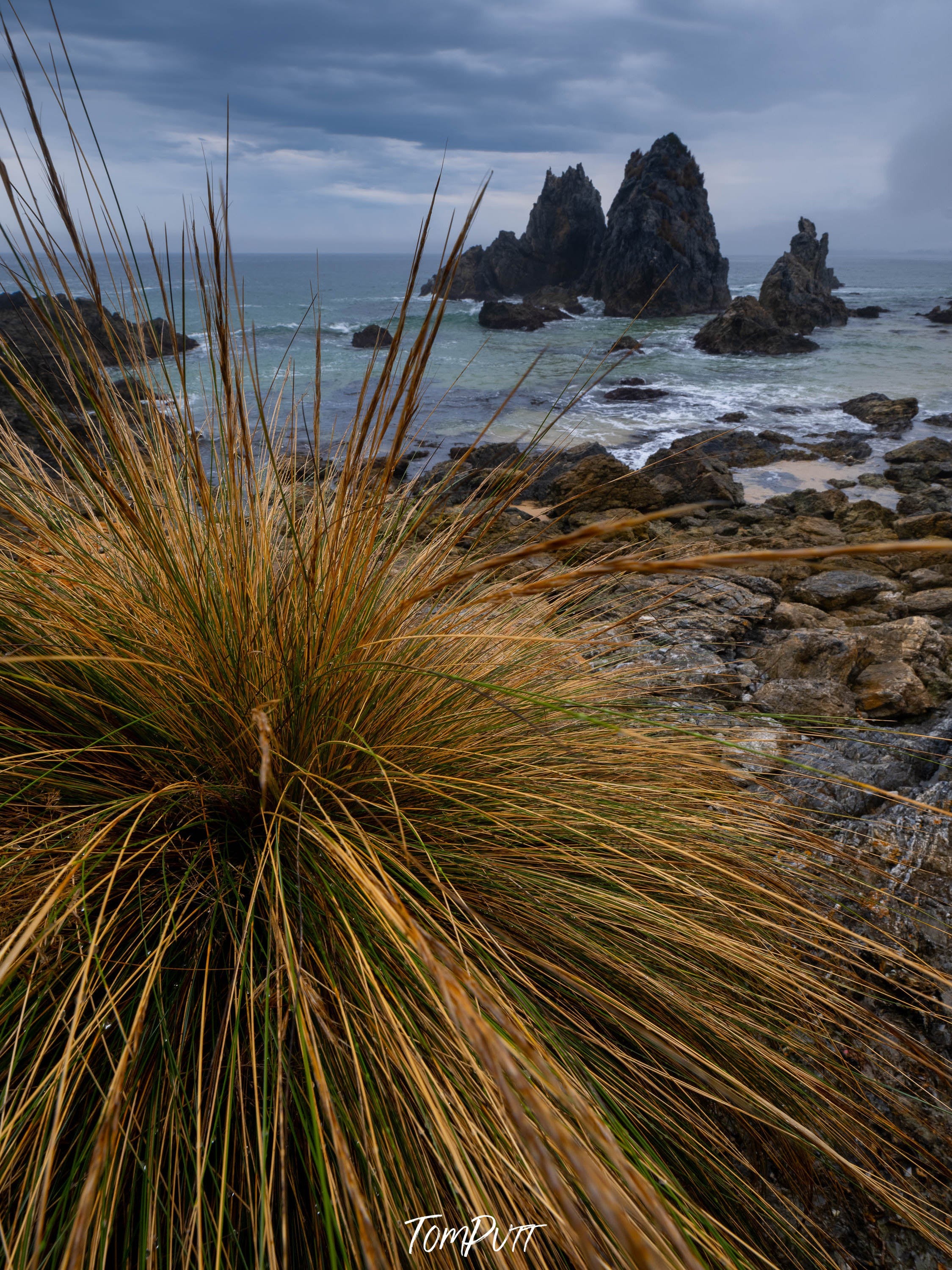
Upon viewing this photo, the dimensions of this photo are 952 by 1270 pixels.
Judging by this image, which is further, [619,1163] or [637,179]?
[637,179]

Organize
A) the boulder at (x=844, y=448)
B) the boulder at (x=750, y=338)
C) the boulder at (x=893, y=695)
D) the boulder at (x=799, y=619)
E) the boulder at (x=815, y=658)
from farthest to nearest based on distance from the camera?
the boulder at (x=750, y=338) → the boulder at (x=844, y=448) → the boulder at (x=799, y=619) → the boulder at (x=815, y=658) → the boulder at (x=893, y=695)

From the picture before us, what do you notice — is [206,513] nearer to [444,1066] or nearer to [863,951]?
[444,1066]

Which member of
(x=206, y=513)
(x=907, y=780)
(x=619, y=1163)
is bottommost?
(x=907, y=780)

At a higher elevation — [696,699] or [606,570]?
[606,570]

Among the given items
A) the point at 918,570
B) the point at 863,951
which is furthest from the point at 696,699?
the point at 918,570

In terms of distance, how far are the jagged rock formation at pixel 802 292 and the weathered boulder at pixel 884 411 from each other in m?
17.0

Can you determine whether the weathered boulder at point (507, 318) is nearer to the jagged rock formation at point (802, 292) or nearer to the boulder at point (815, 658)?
the jagged rock formation at point (802, 292)

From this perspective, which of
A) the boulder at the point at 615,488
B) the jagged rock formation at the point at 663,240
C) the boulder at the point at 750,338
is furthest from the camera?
the jagged rock formation at the point at 663,240

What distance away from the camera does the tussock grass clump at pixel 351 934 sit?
70 cm

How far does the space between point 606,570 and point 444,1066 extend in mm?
622

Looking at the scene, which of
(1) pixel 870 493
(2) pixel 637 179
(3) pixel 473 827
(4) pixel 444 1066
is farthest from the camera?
(2) pixel 637 179

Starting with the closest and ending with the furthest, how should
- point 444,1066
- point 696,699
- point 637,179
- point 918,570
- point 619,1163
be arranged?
point 619,1163 < point 444,1066 < point 696,699 < point 918,570 < point 637,179

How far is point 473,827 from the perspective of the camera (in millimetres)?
1070

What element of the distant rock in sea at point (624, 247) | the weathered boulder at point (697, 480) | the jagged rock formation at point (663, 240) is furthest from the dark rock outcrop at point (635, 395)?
the jagged rock formation at point (663, 240)
